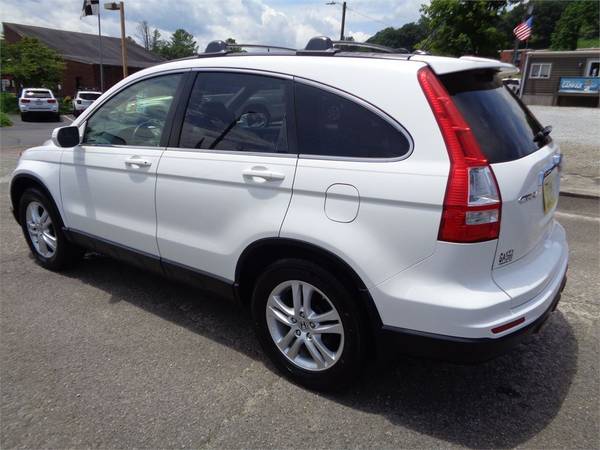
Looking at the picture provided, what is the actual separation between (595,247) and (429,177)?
397 centimetres

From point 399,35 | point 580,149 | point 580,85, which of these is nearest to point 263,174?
point 580,149

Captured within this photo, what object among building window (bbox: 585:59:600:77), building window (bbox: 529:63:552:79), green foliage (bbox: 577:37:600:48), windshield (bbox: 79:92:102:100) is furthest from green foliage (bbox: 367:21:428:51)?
green foliage (bbox: 577:37:600:48)

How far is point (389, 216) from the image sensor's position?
223 centimetres

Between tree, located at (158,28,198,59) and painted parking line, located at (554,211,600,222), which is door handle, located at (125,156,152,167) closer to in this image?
painted parking line, located at (554,211,600,222)

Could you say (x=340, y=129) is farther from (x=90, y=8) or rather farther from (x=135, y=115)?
(x=90, y=8)

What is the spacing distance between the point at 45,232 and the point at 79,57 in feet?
170

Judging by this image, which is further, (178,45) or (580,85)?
(178,45)

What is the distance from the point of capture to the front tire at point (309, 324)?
2.46m

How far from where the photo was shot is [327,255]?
241 cm

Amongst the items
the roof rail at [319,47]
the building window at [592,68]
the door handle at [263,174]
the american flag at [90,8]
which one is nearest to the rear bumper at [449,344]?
the door handle at [263,174]

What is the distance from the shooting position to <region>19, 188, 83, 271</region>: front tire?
13.9 ft

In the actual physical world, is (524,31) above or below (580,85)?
above

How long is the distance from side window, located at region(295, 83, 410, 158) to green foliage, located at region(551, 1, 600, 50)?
265 feet

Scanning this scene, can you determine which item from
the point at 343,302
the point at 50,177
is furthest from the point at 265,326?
the point at 50,177
